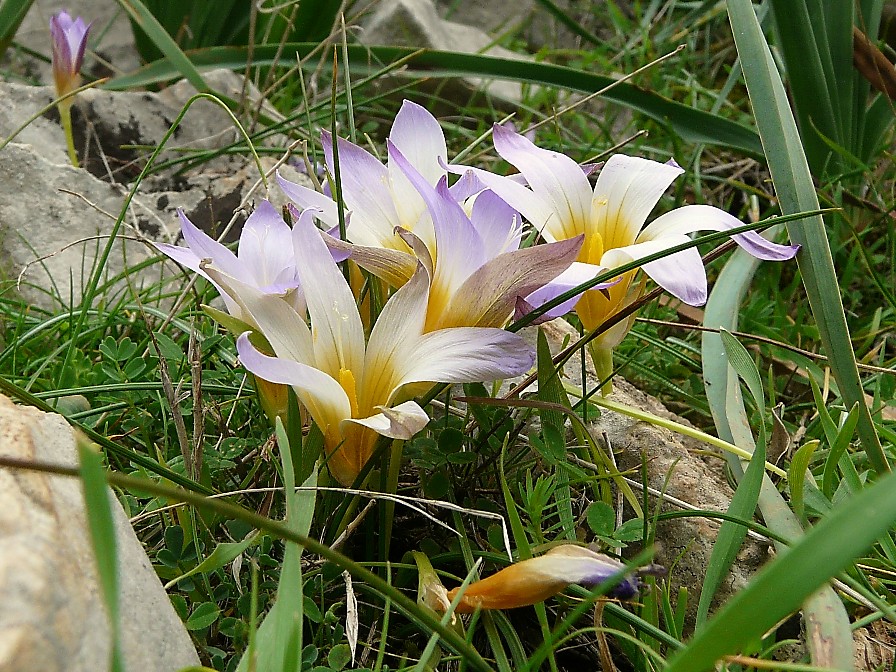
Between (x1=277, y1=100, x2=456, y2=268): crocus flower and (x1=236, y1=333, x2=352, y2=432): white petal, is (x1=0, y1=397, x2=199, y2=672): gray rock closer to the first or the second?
(x1=236, y1=333, x2=352, y2=432): white petal

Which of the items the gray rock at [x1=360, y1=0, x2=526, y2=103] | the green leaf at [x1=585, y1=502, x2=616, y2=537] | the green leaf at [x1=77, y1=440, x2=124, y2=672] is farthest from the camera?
the gray rock at [x1=360, y1=0, x2=526, y2=103]

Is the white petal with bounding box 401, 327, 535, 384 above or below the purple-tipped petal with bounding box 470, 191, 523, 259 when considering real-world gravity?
below

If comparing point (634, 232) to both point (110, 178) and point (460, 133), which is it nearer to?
point (110, 178)

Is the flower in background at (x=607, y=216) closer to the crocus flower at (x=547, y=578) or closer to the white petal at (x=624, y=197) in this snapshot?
the white petal at (x=624, y=197)

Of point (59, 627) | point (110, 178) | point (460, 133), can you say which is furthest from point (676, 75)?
point (59, 627)

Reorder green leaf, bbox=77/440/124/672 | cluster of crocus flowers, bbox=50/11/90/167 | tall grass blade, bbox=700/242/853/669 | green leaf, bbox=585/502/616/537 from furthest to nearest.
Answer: cluster of crocus flowers, bbox=50/11/90/167
green leaf, bbox=585/502/616/537
tall grass blade, bbox=700/242/853/669
green leaf, bbox=77/440/124/672

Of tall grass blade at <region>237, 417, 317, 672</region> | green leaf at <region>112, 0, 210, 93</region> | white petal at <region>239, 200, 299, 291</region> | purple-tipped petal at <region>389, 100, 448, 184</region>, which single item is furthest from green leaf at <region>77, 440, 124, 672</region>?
green leaf at <region>112, 0, 210, 93</region>

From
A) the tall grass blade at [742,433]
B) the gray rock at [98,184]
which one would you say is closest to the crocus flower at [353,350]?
the tall grass blade at [742,433]

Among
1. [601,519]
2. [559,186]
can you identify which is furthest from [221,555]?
[559,186]
